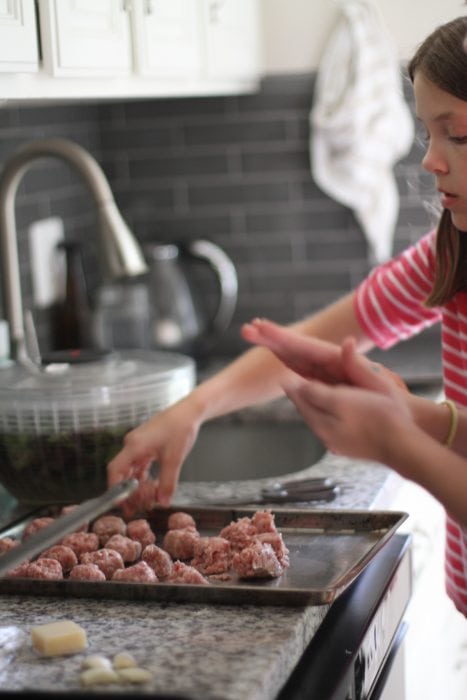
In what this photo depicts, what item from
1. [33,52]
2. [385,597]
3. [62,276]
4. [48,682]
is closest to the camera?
[48,682]

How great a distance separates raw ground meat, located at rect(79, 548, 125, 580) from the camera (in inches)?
58.7

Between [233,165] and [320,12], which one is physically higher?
[320,12]

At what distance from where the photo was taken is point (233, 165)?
3084mm

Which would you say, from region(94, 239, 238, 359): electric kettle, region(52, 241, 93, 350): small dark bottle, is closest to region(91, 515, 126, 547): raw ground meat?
region(52, 241, 93, 350): small dark bottle

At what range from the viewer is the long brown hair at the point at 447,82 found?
57.6 inches

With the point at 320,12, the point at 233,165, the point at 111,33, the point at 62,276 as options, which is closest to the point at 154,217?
the point at 233,165

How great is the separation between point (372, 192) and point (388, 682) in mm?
1467

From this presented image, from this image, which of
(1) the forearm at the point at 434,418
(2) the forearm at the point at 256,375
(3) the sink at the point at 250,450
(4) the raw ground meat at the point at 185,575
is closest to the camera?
(1) the forearm at the point at 434,418

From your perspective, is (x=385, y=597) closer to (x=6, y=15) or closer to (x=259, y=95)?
(x=6, y=15)

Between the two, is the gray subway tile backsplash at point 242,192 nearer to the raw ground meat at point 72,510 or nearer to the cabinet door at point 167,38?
the cabinet door at point 167,38

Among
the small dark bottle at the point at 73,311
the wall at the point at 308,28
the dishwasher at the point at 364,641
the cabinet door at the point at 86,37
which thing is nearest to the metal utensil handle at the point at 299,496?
the dishwasher at the point at 364,641

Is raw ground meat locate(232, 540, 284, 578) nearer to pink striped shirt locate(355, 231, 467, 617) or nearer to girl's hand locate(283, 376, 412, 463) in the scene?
girl's hand locate(283, 376, 412, 463)

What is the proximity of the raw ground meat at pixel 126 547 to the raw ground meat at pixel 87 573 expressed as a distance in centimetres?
6

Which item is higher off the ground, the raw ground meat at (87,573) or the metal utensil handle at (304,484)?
the raw ground meat at (87,573)
